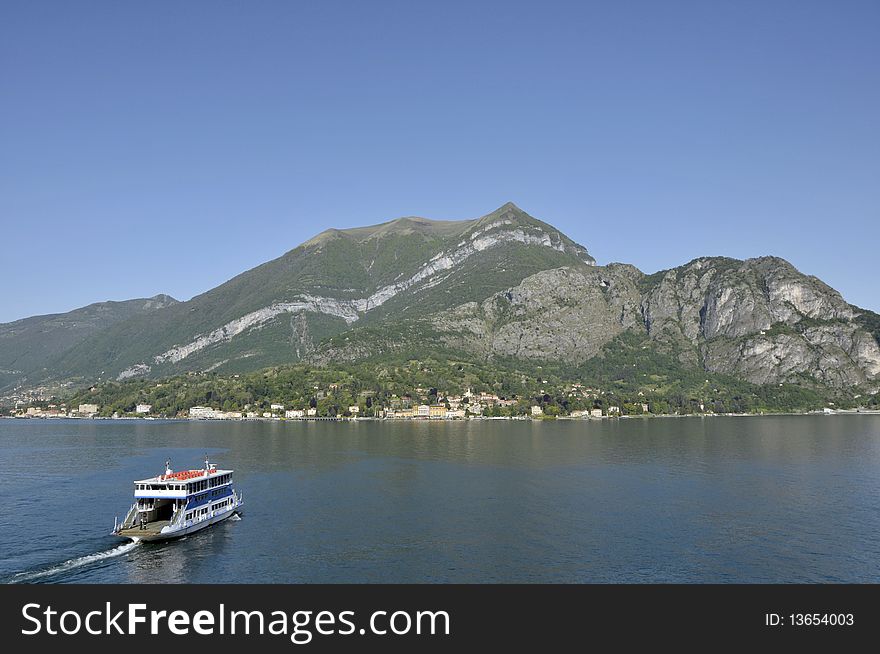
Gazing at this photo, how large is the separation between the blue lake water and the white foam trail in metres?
0.22

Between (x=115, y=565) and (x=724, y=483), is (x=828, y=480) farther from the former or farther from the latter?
(x=115, y=565)

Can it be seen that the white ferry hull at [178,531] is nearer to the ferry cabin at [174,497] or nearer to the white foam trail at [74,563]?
the ferry cabin at [174,497]

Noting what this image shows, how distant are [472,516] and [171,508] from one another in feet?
105

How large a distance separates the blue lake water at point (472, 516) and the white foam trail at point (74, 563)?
0.71ft

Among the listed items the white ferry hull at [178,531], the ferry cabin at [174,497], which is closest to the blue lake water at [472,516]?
the white ferry hull at [178,531]

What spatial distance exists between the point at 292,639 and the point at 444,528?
39.3 metres

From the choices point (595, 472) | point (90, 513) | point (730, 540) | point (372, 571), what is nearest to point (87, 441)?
point (90, 513)

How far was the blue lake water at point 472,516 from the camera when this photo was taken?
175 ft

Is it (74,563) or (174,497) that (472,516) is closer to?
(174,497)

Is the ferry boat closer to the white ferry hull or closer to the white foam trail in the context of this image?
the white ferry hull

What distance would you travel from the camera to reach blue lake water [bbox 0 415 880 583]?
5334 cm

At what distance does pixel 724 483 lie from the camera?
308 feet

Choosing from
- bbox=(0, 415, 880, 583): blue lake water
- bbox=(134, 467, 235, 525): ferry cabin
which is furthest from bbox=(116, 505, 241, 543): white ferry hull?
bbox=(0, 415, 880, 583): blue lake water

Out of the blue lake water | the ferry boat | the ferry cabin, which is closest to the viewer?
the blue lake water
